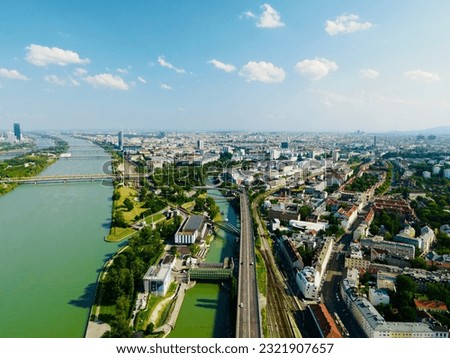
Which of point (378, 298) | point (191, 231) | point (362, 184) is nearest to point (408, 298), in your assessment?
point (378, 298)

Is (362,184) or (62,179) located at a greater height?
(362,184)

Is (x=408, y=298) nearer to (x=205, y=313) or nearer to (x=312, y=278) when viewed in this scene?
(x=312, y=278)

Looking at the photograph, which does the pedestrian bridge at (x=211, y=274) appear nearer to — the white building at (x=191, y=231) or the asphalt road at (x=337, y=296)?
the white building at (x=191, y=231)

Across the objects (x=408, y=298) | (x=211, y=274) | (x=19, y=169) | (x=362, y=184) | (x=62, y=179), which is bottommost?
(x=211, y=274)

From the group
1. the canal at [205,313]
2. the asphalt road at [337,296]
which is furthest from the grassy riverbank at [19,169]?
the asphalt road at [337,296]

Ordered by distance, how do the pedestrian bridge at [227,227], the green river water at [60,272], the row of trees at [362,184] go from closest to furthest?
the green river water at [60,272] < the pedestrian bridge at [227,227] < the row of trees at [362,184]

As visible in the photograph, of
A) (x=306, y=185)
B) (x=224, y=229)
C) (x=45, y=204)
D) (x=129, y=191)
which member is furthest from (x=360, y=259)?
(x=45, y=204)
